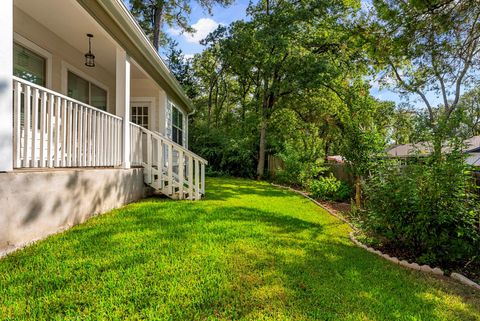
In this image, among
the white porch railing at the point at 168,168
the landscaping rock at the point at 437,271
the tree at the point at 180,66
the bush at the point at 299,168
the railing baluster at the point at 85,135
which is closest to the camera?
the landscaping rock at the point at 437,271

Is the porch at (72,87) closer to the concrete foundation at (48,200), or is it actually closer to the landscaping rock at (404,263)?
the concrete foundation at (48,200)

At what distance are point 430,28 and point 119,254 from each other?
23.8 feet

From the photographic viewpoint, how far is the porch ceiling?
179 inches

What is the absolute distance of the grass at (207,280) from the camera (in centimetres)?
216

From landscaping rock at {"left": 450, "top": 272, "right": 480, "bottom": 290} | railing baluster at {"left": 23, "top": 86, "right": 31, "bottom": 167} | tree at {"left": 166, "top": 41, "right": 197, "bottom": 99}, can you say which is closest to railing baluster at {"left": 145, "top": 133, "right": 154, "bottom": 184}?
railing baluster at {"left": 23, "top": 86, "right": 31, "bottom": 167}

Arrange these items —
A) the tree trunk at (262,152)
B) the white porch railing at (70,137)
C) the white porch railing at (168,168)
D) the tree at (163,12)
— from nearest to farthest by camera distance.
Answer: the white porch railing at (70,137)
the white porch railing at (168,168)
the tree trunk at (262,152)
the tree at (163,12)

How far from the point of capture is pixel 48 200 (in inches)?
134

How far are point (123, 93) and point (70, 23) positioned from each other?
1.54 m

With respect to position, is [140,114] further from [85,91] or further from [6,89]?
[6,89]

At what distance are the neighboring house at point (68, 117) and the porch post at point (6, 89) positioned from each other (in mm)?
10

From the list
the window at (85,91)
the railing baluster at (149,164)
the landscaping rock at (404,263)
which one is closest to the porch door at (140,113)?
the window at (85,91)

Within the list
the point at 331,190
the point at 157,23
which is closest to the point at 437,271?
the point at 331,190

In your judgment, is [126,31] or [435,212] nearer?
[435,212]

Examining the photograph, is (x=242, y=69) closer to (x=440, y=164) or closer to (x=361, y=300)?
(x=440, y=164)
